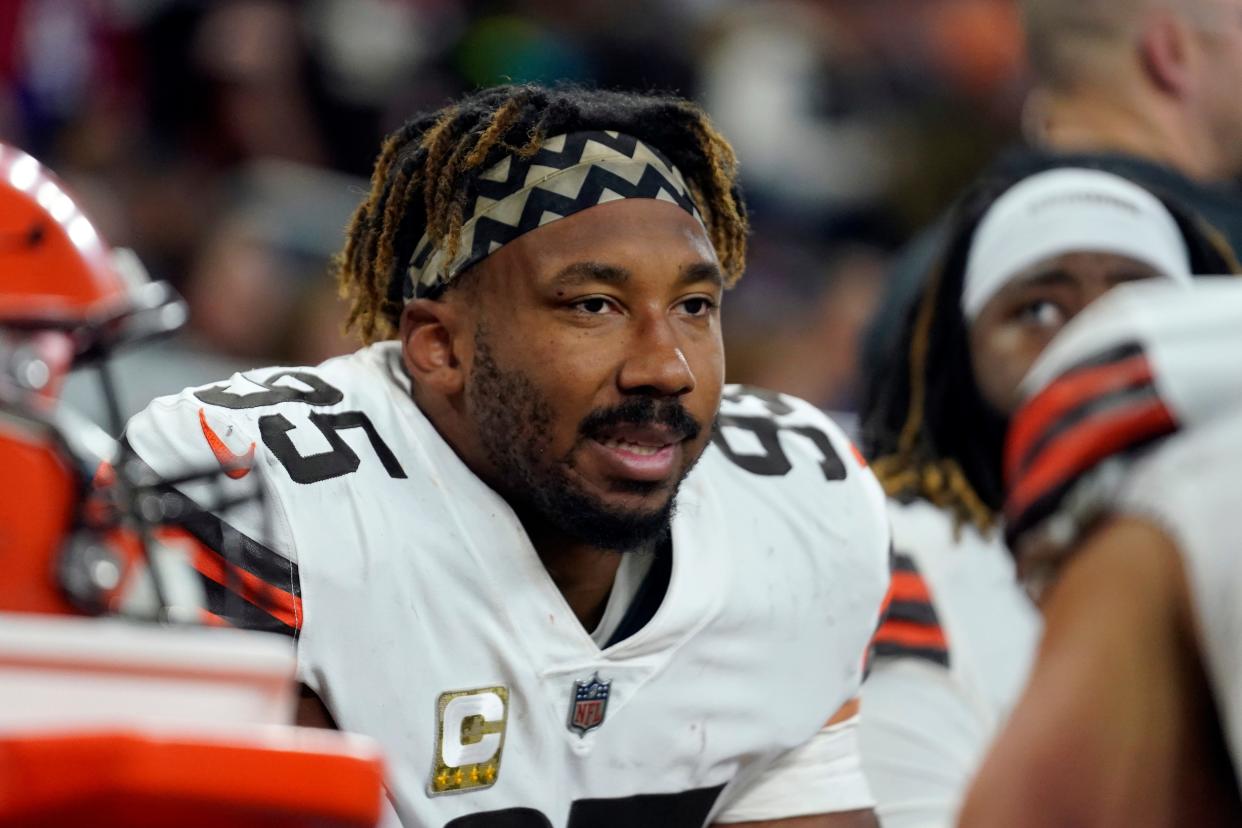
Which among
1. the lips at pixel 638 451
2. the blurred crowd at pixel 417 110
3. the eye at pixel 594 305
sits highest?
the eye at pixel 594 305

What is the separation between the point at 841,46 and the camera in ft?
21.3

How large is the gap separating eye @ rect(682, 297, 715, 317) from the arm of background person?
1126mm

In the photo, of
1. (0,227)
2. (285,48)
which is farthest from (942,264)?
(285,48)

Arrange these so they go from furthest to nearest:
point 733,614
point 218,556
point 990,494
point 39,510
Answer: point 990,494, point 733,614, point 218,556, point 39,510

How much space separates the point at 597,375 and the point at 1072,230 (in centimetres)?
107

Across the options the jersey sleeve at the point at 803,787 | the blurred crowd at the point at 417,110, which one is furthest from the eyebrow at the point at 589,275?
the blurred crowd at the point at 417,110

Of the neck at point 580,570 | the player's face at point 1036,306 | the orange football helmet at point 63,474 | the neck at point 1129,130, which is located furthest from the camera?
the neck at point 1129,130

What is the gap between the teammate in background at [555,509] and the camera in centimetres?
201

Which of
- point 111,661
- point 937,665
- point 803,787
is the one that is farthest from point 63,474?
point 937,665

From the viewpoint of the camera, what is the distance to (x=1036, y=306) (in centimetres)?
288

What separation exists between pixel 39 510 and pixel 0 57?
392 cm

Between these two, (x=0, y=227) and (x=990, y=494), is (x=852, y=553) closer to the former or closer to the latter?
(x=990, y=494)

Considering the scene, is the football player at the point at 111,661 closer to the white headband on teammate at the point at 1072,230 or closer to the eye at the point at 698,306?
the eye at the point at 698,306

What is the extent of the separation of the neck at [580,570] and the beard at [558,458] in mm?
36
